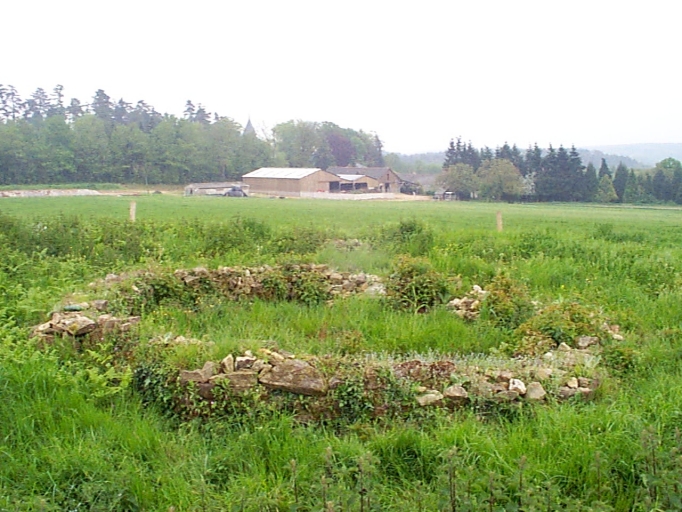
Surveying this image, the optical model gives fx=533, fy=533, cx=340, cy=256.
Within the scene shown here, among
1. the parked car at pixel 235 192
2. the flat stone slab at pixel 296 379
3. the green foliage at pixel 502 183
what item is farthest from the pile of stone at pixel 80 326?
the green foliage at pixel 502 183

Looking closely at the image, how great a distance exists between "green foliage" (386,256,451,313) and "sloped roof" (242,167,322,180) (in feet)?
95.4

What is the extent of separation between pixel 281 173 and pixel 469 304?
31.5 meters

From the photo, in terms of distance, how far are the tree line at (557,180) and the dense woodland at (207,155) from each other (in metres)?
0.09

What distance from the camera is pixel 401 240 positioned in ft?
46.4

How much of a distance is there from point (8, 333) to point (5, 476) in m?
2.52

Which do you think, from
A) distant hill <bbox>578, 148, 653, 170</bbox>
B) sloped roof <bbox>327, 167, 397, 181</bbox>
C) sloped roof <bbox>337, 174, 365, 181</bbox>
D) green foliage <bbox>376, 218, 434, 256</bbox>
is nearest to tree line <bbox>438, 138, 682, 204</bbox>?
distant hill <bbox>578, 148, 653, 170</bbox>

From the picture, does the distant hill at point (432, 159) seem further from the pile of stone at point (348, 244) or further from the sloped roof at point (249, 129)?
the pile of stone at point (348, 244)

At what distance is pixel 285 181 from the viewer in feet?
125

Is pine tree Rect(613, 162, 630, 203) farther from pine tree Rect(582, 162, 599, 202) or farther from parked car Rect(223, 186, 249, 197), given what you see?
parked car Rect(223, 186, 249, 197)

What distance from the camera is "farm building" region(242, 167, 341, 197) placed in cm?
3725

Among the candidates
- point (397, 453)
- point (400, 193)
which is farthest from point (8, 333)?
point (400, 193)

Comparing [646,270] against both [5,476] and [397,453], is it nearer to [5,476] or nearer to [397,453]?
[397,453]

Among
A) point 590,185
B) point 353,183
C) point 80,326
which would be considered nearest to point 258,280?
point 80,326

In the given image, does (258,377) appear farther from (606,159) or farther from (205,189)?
(606,159)
